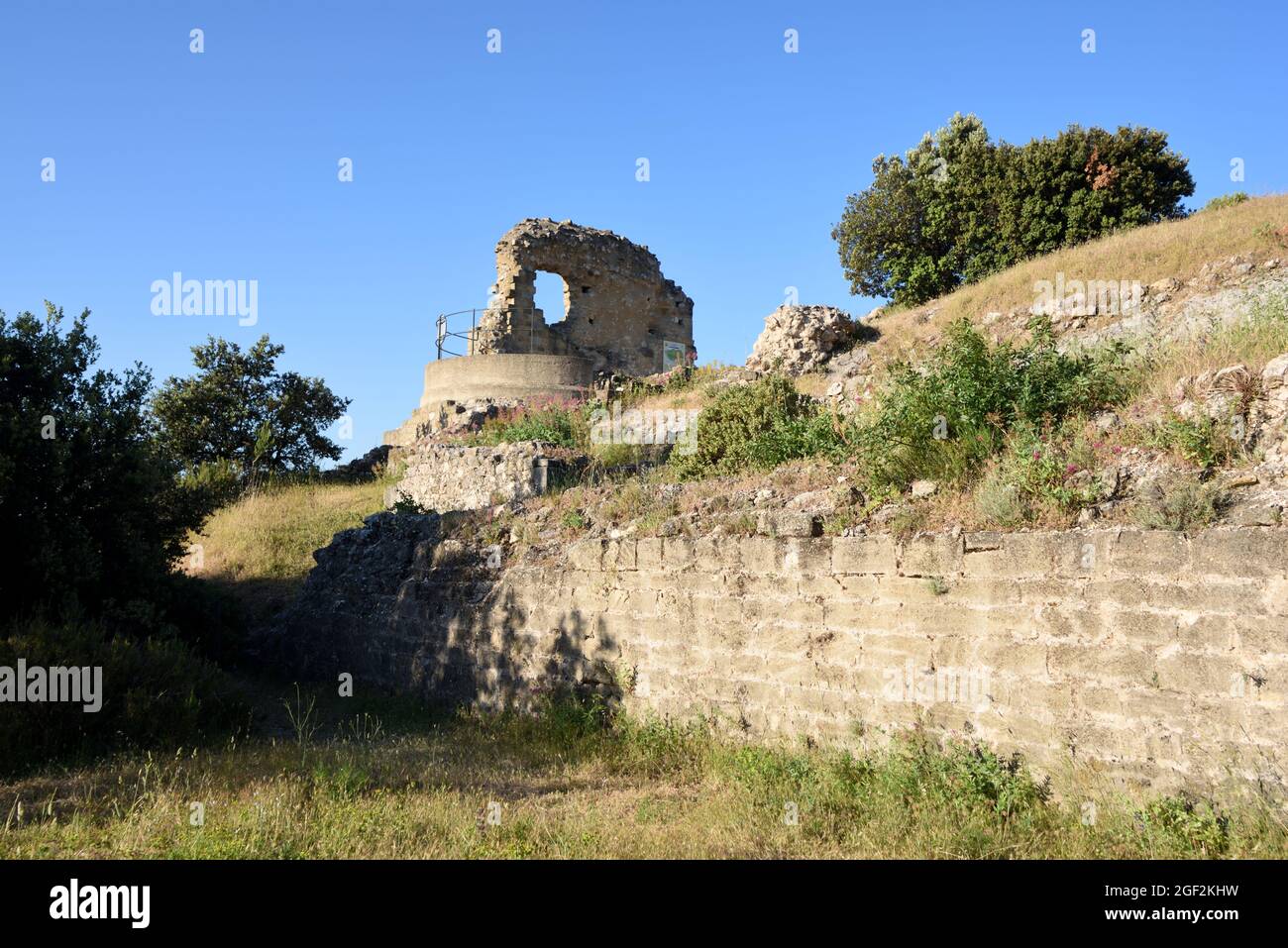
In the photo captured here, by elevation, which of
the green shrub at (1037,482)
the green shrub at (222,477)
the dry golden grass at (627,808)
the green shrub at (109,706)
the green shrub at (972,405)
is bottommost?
the dry golden grass at (627,808)

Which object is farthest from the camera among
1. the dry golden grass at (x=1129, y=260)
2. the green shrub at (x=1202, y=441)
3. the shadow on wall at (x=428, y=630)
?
the dry golden grass at (x=1129, y=260)

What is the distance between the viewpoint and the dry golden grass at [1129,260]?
54.4 ft

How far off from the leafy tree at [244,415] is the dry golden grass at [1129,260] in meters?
16.0

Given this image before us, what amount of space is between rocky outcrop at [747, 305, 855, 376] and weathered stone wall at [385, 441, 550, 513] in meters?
7.41

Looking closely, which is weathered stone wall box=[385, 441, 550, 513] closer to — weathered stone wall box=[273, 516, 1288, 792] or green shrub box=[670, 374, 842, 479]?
green shrub box=[670, 374, 842, 479]

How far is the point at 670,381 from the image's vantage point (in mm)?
21219

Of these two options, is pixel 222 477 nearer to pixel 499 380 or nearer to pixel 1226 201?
pixel 499 380

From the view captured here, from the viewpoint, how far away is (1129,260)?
704 inches

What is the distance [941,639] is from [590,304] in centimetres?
2732

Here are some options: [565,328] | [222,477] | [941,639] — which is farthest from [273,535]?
[565,328]

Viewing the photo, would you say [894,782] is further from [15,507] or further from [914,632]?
[15,507]

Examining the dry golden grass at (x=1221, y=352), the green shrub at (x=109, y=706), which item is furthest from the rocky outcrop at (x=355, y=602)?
the dry golden grass at (x=1221, y=352)

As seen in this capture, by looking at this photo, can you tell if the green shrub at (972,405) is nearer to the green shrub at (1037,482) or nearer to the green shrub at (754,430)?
the green shrub at (1037,482)

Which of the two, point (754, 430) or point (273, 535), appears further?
point (273, 535)
